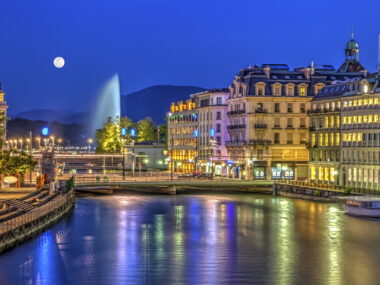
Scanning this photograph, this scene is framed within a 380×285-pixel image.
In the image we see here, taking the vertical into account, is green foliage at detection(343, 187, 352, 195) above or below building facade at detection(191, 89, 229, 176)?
below

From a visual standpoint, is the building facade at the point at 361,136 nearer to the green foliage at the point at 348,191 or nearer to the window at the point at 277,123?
the green foliage at the point at 348,191

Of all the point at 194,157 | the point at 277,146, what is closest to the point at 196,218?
the point at 277,146

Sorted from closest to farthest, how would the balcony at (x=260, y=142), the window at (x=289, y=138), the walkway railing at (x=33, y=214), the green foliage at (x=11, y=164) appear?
the walkway railing at (x=33, y=214)
the green foliage at (x=11, y=164)
the balcony at (x=260, y=142)
the window at (x=289, y=138)

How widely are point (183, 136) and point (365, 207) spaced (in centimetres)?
8868

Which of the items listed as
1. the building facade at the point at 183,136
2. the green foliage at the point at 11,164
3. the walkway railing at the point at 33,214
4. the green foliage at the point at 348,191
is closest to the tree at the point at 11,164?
the green foliage at the point at 11,164

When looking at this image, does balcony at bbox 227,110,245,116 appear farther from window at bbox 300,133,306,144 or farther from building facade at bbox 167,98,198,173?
building facade at bbox 167,98,198,173

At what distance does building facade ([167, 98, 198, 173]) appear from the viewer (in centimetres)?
17075

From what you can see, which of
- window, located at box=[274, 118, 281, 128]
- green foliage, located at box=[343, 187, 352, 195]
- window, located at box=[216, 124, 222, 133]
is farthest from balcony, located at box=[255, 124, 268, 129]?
green foliage, located at box=[343, 187, 352, 195]

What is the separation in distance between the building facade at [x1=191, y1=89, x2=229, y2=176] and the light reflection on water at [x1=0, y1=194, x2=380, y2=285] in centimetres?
5138

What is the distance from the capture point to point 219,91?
159 meters

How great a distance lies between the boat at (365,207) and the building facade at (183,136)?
232 ft

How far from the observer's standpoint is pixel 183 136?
17825cm

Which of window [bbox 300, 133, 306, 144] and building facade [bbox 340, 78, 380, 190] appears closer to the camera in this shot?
building facade [bbox 340, 78, 380, 190]

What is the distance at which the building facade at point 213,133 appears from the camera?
154 m
